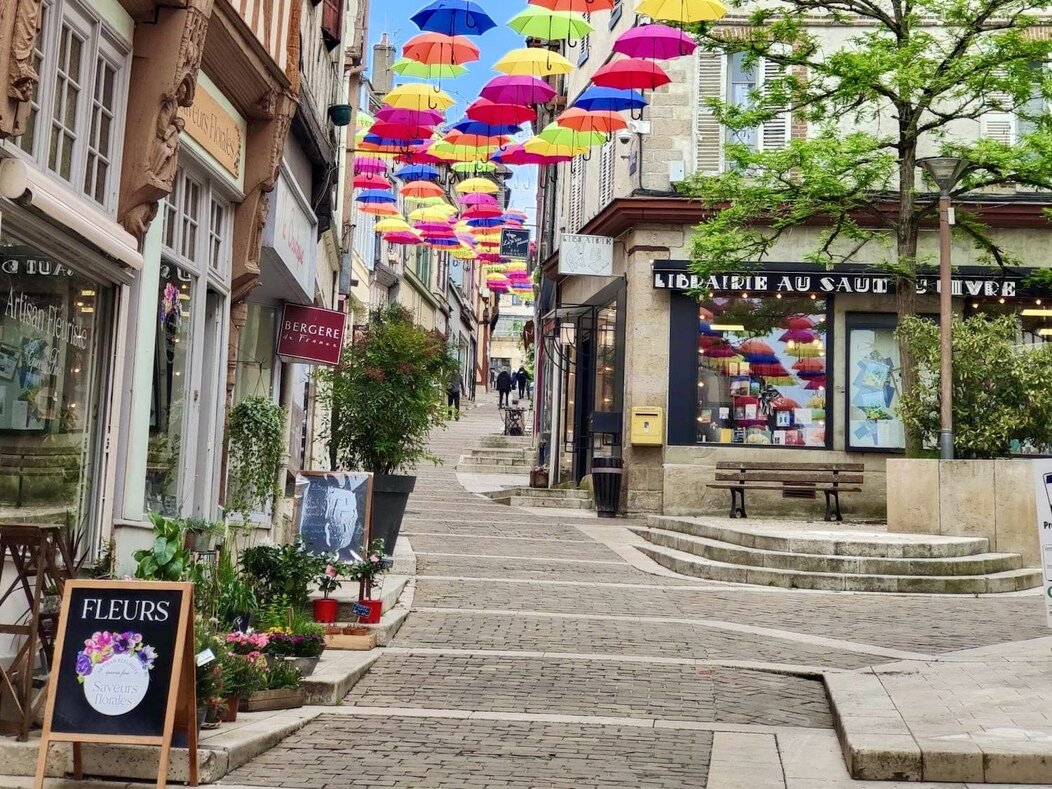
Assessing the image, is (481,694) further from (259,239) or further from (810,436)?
(810,436)

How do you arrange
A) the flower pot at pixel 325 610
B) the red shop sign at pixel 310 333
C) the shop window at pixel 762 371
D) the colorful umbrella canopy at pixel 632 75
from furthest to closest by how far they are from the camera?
1. the shop window at pixel 762 371
2. the colorful umbrella canopy at pixel 632 75
3. the red shop sign at pixel 310 333
4. the flower pot at pixel 325 610

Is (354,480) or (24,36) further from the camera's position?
(354,480)

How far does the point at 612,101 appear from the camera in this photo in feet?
66.9

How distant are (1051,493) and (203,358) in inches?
275

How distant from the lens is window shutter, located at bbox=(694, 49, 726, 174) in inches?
912

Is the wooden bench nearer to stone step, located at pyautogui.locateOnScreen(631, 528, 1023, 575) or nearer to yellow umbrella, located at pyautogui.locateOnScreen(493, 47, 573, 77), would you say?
stone step, located at pyautogui.locateOnScreen(631, 528, 1023, 575)

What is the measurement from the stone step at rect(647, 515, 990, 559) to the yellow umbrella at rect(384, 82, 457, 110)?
902 cm

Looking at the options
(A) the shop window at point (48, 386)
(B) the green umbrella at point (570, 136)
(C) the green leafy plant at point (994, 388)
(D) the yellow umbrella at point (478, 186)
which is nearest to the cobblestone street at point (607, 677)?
(A) the shop window at point (48, 386)

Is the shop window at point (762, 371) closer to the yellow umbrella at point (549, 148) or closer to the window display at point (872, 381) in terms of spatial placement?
the window display at point (872, 381)

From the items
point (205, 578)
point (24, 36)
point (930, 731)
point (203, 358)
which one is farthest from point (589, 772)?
point (203, 358)

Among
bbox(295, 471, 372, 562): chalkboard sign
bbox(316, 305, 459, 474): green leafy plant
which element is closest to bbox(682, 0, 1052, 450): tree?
bbox(316, 305, 459, 474): green leafy plant

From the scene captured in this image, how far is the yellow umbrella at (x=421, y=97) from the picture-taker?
22.2 metres

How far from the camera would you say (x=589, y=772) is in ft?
21.2

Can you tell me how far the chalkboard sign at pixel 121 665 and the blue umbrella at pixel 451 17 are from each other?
47.5ft
